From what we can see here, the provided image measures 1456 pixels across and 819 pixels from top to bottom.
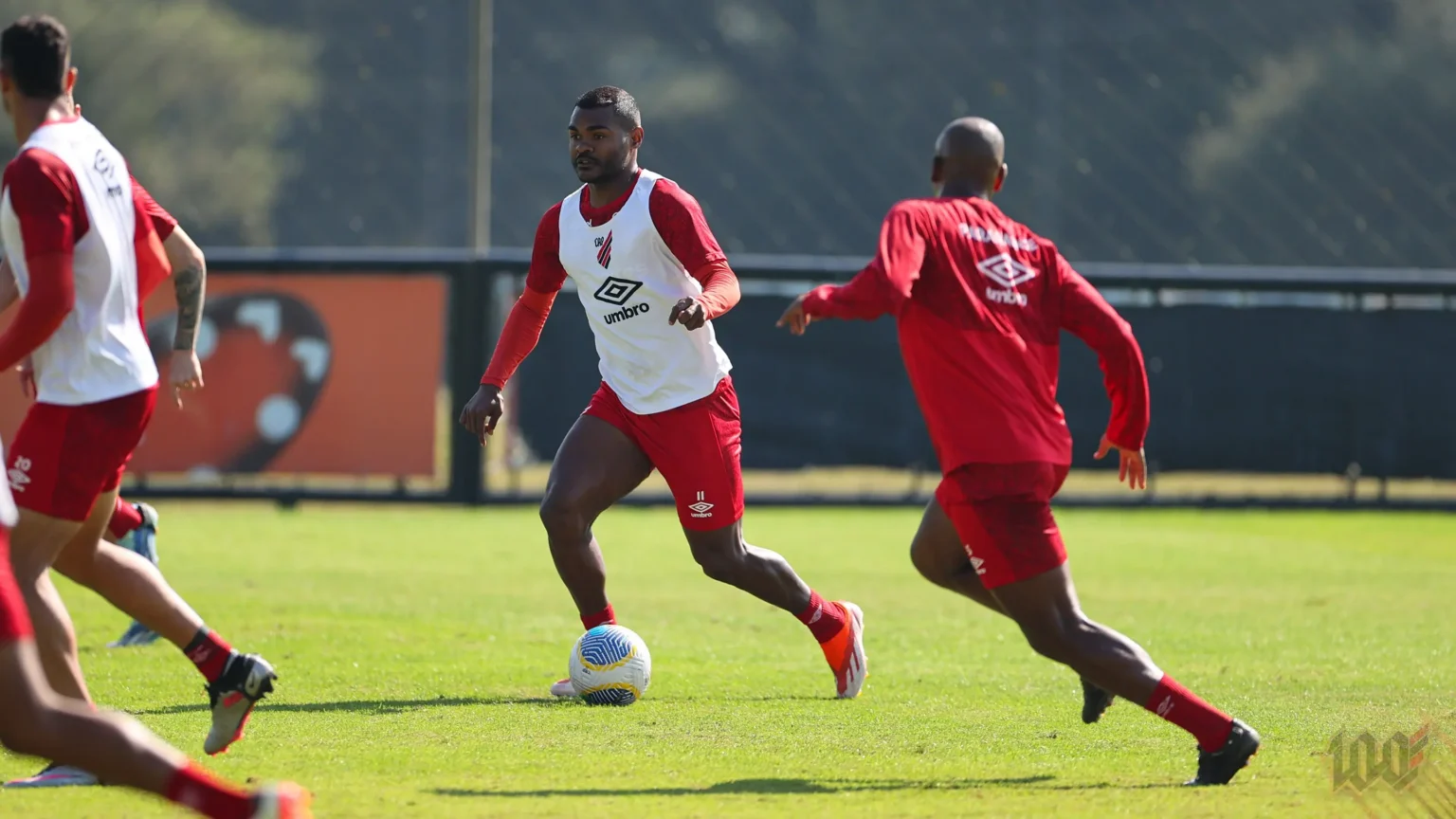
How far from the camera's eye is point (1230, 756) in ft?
17.1

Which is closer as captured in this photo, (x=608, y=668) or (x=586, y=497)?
(x=608, y=668)

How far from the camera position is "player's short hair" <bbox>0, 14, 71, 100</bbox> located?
4789 mm

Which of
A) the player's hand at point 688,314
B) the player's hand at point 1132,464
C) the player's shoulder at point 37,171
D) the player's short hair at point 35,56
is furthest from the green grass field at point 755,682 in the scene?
the player's short hair at point 35,56

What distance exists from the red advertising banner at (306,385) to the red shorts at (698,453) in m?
9.10

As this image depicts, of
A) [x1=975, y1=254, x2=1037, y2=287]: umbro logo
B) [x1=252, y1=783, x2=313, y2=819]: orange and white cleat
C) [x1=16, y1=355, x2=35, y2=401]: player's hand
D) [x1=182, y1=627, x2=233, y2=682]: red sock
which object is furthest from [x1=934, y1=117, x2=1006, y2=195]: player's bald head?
[x1=16, y1=355, x2=35, y2=401]: player's hand

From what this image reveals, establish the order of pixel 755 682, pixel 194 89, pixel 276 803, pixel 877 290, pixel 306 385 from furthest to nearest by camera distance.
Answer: pixel 194 89
pixel 306 385
pixel 755 682
pixel 877 290
pixel 276 803

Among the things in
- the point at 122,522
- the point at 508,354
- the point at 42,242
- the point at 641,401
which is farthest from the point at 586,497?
the point at 42,242

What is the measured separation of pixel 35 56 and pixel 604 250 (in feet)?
8.54

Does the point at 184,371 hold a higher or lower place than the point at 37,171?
lower

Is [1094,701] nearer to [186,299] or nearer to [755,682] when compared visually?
[755,682]

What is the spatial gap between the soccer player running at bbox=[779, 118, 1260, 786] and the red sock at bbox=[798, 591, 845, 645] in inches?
59.7

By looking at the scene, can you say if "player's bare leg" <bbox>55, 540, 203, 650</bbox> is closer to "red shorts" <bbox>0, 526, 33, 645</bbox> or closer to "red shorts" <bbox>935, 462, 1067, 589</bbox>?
"red shorts" <bbox>0, 526, 33, 645</bbox>

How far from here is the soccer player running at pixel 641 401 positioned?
689 cm

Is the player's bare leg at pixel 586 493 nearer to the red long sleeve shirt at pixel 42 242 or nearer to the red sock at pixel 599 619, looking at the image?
the red sock at pixel 599 619
